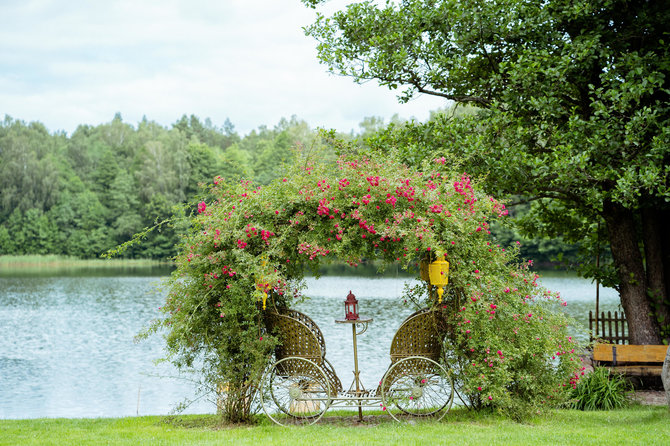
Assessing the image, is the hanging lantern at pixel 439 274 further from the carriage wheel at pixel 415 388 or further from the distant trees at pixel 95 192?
the distant trees at pixel 95 192

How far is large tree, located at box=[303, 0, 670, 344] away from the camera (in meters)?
8.55

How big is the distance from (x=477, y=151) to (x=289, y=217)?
3.55 meters

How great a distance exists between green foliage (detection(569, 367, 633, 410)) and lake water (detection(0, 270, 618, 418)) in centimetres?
412

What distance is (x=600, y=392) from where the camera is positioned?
28.5 ft

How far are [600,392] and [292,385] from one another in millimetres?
4687

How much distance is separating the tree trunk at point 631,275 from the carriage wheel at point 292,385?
602 cm

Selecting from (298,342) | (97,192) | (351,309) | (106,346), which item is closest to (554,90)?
(351,309)

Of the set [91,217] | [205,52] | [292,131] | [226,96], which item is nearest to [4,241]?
[91,217]

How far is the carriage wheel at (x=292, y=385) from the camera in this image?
675 centimetres

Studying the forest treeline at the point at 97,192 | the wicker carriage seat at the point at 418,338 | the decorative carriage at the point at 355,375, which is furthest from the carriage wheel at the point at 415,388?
the forest treeline at the point at 97,192

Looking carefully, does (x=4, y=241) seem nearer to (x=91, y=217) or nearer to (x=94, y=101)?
(x=91, y=217)

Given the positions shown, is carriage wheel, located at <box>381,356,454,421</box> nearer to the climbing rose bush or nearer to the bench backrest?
the climbing rose bush

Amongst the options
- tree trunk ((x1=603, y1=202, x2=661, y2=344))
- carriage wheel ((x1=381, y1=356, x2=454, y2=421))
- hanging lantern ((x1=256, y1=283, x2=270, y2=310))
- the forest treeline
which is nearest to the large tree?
tree trunk ((x1=603, y1=202, x2=661, y2=344))

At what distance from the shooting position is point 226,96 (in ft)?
305
